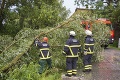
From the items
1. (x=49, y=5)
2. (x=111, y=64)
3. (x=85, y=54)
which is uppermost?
(x=49, y=5)

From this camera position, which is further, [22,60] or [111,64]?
[111,64]

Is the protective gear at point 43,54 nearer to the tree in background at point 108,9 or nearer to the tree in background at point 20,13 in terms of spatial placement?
the tree in background at point 20,13

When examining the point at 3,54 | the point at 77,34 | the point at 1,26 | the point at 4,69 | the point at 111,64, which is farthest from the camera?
the point at 1,26

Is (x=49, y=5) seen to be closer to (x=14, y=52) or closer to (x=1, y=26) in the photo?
(x=1, y=26)

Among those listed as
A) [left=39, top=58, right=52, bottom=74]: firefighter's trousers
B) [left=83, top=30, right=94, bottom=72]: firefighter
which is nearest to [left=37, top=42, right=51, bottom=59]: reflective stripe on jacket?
[left=39, top=58, right=52, bottom=74]: firefighter's trousers

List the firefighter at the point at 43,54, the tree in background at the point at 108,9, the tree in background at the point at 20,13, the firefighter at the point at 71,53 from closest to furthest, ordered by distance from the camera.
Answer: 1. the firefighter at the point at 71,53
2. the firefighter at the point at 43,54
3. the tree in background at the point at 20,13
4. the tree in background at the point at 108,9

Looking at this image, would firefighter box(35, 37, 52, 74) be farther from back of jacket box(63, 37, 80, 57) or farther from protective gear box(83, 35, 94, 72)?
protective gear box(83, 35, 94, 72)

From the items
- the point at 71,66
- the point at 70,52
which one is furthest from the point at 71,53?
the point at 71,66

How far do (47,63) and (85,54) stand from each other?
1.54m

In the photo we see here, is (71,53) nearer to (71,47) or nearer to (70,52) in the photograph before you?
(70,52)

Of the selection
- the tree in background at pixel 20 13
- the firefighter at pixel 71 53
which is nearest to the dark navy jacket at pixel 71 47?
the firefighter at pixel 71 53

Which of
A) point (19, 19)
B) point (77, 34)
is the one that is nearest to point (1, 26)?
point (19, 19)

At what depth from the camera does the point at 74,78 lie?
10.0 m

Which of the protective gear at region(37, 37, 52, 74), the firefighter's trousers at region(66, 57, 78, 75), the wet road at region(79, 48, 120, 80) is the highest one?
the protective gear at region(37, 37, 52, 74)
